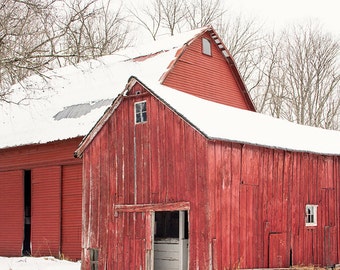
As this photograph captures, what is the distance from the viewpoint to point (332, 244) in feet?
57.2

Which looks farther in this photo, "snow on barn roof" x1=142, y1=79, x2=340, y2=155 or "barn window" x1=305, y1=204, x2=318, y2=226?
"barn window" x1=305, y1=204, x2=318, y2=226

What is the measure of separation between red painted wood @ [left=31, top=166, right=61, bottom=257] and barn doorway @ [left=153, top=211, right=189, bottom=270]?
261 inches

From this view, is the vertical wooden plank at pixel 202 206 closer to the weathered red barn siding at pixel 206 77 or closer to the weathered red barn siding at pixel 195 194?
the weathered red barn siding at pixel 195 194

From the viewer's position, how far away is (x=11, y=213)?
75.5 ft

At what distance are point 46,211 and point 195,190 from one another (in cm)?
972

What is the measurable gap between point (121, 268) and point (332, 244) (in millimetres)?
6665

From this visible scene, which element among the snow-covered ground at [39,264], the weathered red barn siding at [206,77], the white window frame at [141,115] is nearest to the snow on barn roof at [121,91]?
the weathered red barn siding at [206,77]

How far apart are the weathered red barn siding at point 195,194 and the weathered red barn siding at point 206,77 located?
584 cm

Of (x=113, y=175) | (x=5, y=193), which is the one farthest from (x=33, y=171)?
(x=113, y=175)

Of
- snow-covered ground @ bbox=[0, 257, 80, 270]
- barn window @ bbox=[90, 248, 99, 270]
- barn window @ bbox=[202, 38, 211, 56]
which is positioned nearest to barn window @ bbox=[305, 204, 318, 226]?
barn window @ bbox=[90, 248, 99, 270]

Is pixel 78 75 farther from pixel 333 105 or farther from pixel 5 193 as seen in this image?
pixel 333 105

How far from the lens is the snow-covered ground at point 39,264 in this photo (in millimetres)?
17470

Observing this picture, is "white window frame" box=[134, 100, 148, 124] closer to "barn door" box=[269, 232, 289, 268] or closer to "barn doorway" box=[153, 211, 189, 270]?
"barn doorway" box=[153, 211, 189, 270]

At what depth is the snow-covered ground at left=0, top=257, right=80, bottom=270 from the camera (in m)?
17.5
